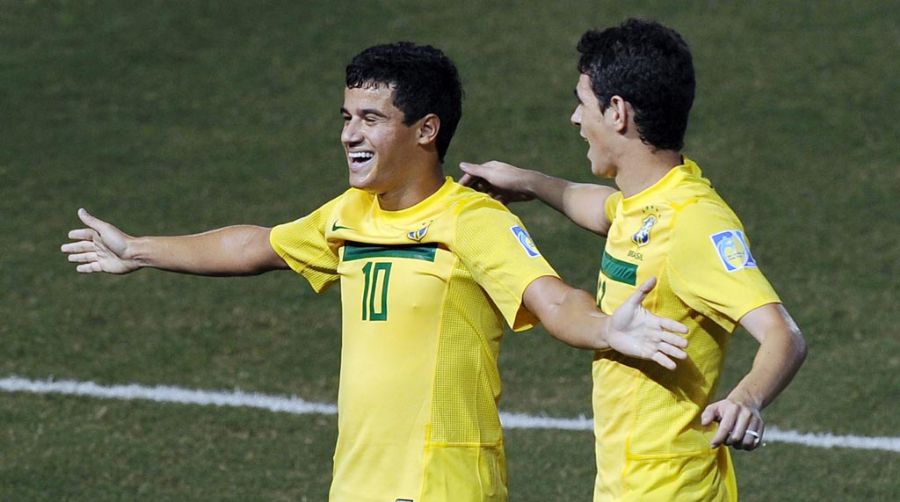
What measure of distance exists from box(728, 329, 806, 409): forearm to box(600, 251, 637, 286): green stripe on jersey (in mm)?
498

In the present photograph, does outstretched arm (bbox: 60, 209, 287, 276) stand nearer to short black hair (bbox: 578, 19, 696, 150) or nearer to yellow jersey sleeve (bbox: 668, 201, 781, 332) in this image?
short black hair (bbox: 578, 19, 696, 150)

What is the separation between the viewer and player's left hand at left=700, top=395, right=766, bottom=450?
11.8 feet

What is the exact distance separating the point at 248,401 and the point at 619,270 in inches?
155

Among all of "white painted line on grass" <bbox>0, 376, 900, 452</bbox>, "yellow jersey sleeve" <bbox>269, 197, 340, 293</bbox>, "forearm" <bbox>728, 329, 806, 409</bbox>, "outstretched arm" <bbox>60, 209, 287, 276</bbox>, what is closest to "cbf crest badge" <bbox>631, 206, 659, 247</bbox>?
"forearm" <bbox>728, 329, 806, 409</bbox>

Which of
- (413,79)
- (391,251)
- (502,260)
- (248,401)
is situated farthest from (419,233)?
(248,401)

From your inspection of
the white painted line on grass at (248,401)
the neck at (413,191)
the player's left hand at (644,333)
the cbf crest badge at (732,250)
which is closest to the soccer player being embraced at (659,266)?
the cbf crest badge at (732,250)

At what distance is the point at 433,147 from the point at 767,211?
594 cm

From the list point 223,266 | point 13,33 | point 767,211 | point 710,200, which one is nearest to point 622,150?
point 710,200

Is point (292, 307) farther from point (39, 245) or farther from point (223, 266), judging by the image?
point (223, 266)

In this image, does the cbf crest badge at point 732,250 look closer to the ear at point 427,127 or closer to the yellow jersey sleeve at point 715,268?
the yellow jersey sleeve at point 715,268

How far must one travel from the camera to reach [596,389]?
446cm

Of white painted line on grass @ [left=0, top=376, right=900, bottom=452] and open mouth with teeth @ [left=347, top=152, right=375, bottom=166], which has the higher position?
open mouth with teeth @ [left=347, top=152, right=375, bottom=166]

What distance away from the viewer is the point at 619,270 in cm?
432

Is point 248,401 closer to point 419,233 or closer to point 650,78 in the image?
point 419,233
